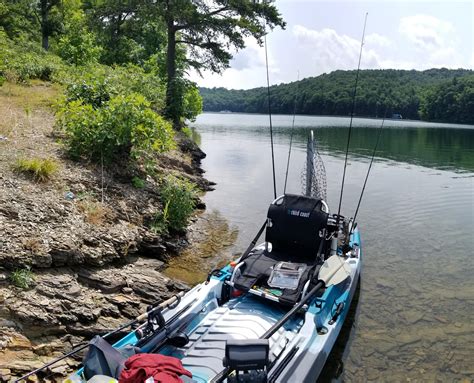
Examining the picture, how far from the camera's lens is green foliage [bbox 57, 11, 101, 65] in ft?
88.2

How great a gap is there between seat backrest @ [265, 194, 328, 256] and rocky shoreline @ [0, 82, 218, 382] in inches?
89.9

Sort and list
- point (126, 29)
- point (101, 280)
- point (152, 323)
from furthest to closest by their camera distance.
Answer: point (126, 29) → point (101, 280) → point (152, 323)

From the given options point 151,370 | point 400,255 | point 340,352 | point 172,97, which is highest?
point 172,97

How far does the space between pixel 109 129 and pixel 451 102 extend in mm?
93488

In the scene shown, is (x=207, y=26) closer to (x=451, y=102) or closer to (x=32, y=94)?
(x=32, y=94)

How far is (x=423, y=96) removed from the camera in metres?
97.1

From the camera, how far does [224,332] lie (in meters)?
5.86

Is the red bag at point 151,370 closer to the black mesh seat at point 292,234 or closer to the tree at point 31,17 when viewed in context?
the black mesh seat at point 292,234

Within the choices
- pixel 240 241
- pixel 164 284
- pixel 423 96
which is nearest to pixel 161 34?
pixel 240 241

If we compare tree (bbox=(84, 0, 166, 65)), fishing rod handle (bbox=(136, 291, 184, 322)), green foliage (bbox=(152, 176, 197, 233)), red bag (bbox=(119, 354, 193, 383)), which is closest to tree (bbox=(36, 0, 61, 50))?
tree (bbox=(84, 0, 166, 65))

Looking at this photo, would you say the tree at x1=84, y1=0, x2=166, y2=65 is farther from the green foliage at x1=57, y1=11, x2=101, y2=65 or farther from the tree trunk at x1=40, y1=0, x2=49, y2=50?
the tree trunk at x1=40, y1=0, x2=49, y2=50

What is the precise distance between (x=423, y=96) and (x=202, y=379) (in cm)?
10573

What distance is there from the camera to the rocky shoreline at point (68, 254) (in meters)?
5.79

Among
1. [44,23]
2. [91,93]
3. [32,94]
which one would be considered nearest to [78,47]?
[44,23]
